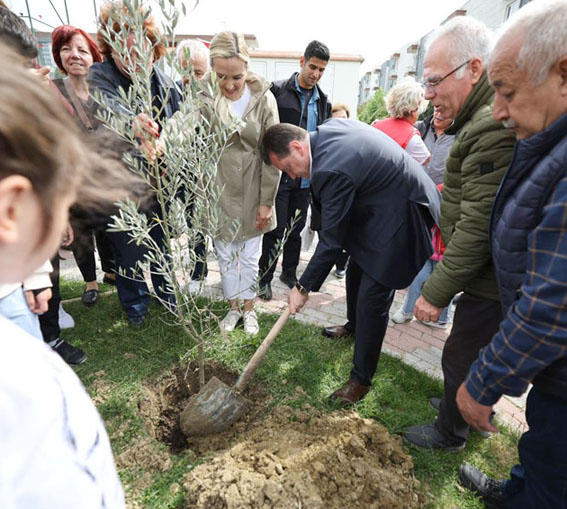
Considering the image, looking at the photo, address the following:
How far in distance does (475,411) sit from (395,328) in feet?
8.20

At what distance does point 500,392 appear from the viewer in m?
1.36

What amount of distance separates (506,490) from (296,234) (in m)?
3.19

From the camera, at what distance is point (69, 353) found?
301cm

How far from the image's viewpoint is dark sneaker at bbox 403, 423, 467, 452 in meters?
2.38

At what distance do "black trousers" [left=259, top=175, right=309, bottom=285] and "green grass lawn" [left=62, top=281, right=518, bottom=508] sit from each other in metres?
0.90

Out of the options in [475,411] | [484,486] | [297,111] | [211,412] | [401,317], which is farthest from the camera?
[297,111]

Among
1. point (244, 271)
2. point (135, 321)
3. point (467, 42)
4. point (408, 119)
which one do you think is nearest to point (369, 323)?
point (244, 271)

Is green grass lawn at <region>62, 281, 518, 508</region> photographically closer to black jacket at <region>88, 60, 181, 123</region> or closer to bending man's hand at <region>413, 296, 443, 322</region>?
bending man's hand at <region>413, 296, 443, 322</region>

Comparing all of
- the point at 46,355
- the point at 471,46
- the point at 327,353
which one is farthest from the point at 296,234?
the point at 46,355

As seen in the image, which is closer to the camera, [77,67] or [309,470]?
[309,470]

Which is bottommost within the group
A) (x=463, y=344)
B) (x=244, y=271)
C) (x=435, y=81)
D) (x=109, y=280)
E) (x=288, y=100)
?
(x=109, y=280)

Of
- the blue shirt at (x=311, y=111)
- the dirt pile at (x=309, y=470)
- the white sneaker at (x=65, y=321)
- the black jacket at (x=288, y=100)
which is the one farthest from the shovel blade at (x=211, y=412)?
the black jacket at (x=288, y=100)

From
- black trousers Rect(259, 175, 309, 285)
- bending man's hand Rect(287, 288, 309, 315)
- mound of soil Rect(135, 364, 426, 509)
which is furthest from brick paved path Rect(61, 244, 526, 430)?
mound of soil Rect(135, 364, 426, 509)

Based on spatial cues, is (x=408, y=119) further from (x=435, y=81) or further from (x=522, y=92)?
(x=522, y=92)
